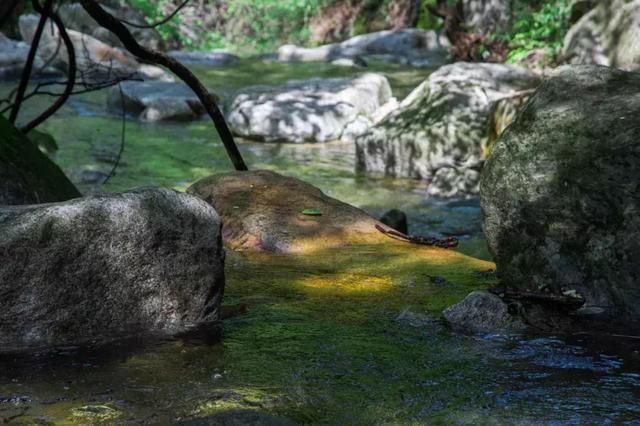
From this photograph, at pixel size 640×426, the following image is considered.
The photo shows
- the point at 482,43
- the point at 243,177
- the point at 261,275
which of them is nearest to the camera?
the point at 261,275

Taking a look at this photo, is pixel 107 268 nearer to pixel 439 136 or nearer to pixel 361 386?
pixel 361 386

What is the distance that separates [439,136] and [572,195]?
272 inches

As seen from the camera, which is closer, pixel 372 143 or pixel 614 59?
pixel 372 143

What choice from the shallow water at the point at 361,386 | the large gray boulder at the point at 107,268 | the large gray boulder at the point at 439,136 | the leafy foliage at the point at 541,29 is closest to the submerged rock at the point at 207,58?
the leafy foliage at the point at 541,29

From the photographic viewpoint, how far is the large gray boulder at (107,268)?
3520 millimetres

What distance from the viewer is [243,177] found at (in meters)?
7.01

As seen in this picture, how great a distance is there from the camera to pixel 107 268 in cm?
368

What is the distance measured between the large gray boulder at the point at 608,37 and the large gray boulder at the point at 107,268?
9414mm

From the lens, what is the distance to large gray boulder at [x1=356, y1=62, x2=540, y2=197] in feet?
35.0

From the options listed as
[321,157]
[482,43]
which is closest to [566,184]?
[321,157]

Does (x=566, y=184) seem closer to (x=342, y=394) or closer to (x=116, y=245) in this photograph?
(x=342, y=394)

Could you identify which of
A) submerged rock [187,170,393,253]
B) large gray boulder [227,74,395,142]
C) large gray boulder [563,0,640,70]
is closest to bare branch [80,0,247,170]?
submerged rock [187,170,393,253]

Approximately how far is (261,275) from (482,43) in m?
13.6

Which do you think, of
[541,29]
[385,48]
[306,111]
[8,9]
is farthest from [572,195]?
[385,48]
